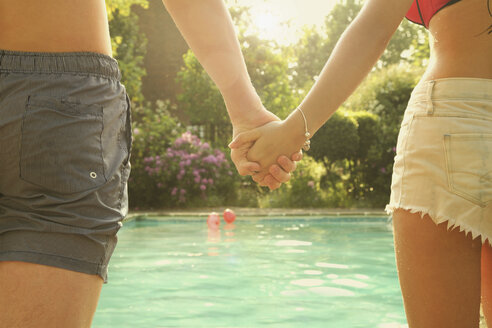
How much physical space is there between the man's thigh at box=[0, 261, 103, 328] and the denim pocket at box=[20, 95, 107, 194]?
18 cm

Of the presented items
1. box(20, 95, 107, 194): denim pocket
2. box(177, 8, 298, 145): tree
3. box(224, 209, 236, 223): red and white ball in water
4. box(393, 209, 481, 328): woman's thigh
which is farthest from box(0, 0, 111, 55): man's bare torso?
box(177, 8, 298, 145): tree

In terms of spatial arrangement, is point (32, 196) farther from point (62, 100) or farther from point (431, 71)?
point (431, 71)

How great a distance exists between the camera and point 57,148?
1.27 m

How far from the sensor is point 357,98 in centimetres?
1766

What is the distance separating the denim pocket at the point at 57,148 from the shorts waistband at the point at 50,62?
0.07 m

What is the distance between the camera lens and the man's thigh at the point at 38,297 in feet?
3.93

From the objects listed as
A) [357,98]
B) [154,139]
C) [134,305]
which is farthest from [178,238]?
[357,98]

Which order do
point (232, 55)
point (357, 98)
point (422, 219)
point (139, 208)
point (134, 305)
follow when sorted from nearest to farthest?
point (422, 219) < point (232, 55) < point (134, 305) < point (139, 208) < point (357, 98)

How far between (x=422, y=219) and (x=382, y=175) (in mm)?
12052

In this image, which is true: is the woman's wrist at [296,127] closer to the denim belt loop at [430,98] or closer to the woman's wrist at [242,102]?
the woman's wrist at [242,102]

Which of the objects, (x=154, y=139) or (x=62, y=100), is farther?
(x=154, y=139)

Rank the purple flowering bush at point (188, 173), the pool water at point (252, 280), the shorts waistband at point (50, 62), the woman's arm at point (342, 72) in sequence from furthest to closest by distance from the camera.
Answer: the purple flowering bush at point (188, 173) < the pool water at point (252, 280) < the woman's arm at point (342, 72) < the shorts waistband at point (50, 62)

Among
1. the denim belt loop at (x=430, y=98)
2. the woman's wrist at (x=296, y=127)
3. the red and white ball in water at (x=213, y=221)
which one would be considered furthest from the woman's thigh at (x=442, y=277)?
the red and white ball in water at (x=213, y=221)

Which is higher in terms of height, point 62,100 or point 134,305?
point 62,100
